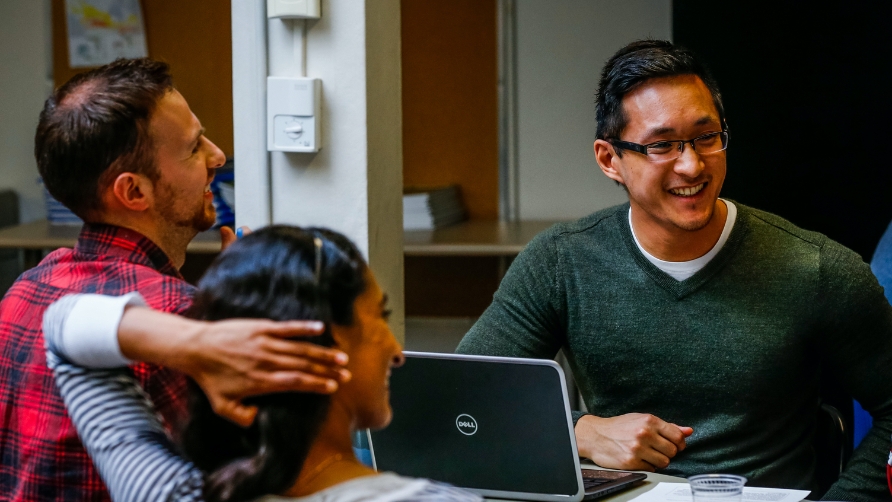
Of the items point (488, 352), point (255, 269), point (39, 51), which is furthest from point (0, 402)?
point (39, 51)

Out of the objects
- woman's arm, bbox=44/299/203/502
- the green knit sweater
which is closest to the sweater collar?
the green knit sweater

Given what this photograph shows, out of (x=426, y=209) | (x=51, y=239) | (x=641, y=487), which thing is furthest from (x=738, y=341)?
(x=51, y=239)

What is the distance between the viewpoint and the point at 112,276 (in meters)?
1.13

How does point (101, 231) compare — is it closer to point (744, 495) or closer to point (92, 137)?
point (92, 137)

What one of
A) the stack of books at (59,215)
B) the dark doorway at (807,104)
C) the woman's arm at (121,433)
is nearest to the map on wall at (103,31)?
the stack of books at (59,215)

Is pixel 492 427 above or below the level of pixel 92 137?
below

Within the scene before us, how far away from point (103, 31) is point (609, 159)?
2522 mm

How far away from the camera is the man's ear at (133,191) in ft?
3.96

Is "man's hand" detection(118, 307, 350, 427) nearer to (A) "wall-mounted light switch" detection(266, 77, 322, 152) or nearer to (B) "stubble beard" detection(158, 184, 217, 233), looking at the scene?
(B) "stubble beard" detection(158, 184, 217, 233)

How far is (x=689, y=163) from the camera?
5.65ft

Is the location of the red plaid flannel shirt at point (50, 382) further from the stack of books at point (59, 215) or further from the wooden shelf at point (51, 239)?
the stack of books at point (59, 215)

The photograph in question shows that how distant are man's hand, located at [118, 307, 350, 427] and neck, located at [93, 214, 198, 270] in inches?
13.7

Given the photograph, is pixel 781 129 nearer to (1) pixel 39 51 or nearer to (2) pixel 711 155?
(2) pixel 711 155

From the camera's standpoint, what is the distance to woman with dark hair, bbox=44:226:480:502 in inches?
34.5
